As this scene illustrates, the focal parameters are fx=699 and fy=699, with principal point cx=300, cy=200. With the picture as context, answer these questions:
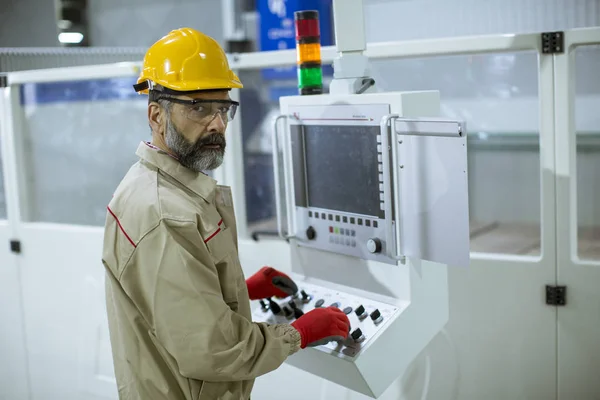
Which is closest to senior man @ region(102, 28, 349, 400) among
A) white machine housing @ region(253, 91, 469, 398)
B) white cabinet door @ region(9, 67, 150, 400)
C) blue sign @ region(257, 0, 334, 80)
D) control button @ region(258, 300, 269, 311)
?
white machine housing @ region(253, 91, 469, 398)

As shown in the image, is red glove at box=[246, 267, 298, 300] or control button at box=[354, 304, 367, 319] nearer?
control button at box=[354, 304, 367, 319]

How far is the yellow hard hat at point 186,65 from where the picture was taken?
1508mm

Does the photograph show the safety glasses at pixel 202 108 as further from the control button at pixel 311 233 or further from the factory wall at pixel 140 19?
the factory wall at pixel 140 19

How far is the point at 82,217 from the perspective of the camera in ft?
9.86

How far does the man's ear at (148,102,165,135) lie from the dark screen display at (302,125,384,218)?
42 cm

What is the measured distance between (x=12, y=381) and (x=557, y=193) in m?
2.44

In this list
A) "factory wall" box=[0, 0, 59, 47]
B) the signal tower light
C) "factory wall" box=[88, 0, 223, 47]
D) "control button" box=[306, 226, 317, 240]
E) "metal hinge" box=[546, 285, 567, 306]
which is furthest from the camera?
"factory wall" box=[88, 0, 223, 47]

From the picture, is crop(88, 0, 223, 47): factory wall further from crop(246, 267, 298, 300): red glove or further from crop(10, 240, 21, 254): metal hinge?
crop(246, 267, 298, 300): red glove

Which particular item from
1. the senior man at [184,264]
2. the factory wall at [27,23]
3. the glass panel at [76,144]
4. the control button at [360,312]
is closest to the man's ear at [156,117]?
A: the senior man at [184,264]

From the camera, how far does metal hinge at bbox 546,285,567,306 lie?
2.00 m

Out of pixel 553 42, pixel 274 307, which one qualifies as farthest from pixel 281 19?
pixel 274 307

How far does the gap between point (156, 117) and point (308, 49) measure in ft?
1.46

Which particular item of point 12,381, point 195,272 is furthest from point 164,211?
point 12,381

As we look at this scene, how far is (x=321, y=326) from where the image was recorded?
1.57 m
